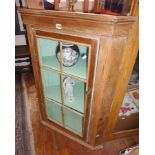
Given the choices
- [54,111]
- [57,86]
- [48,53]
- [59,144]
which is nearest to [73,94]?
[57,86]

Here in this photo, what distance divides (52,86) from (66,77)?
0.87 ft

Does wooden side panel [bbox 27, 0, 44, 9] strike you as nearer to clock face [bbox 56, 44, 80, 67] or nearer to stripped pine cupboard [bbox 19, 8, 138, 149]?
stripped pine cupboard [bbox 19, 8, 138, 149]

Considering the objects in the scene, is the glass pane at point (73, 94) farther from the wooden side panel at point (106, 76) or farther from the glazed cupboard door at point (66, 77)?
the wooden side panel at point (106, 76)

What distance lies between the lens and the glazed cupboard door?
1.10 meters

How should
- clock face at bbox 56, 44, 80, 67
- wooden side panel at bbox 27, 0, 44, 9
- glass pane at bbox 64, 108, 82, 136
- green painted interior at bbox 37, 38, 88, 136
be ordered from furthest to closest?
1. glass pane at bbox 64, 108, 82, 136
2. green painted interior at bbox 37, 38, 88, 136
3. clock face at bbox 56, 44, 80, 67
4. wooden side panel at bbox 27, 0, 44, 9

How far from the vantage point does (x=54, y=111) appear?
165cm

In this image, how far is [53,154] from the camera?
5.03ft

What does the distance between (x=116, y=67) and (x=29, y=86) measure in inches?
70.5

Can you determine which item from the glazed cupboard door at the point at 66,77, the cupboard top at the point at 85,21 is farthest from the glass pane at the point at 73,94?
the cupboard top at the point at 85,21

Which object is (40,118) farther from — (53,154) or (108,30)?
(108,30)

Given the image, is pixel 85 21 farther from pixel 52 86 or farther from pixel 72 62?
pixel 52 86

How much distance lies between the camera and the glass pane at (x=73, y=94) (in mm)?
1415

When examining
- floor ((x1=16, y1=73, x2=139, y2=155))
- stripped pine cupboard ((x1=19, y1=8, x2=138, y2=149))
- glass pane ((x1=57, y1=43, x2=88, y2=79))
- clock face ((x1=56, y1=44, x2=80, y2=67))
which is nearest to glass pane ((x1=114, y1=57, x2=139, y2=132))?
stripped pine cupboard ((x1=19, y1=8, x2=138, y2=149))
